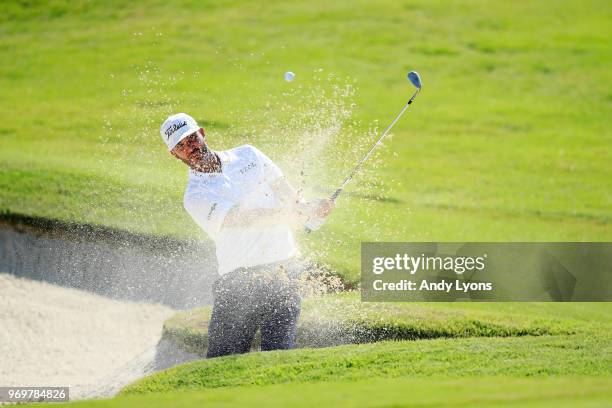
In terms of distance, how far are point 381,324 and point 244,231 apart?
194cm

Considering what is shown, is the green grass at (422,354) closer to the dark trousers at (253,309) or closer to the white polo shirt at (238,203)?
the dark trousers at (253,309)

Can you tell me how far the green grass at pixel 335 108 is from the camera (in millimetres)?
12766

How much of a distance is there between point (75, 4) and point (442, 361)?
20.6m

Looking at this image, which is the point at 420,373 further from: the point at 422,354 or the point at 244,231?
the point at 244,231

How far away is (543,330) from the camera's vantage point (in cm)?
855

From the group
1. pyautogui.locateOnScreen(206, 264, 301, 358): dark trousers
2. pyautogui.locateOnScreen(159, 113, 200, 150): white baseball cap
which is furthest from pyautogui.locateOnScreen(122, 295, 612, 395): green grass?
pyautogui.locateOnScreen(159, 113, 200, 150): white baseball cap

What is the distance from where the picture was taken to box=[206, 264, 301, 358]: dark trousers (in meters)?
7.34

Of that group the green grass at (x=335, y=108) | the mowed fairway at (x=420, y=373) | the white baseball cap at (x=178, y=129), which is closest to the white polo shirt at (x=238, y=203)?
the white baseball cap at (x=178, y=129)

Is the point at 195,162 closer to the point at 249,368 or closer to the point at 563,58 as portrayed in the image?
the point at 249,368

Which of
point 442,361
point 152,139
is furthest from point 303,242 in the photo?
point 152,139

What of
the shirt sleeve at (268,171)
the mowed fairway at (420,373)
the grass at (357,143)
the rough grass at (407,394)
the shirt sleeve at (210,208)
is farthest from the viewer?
the shirt sleeve at (268,171)

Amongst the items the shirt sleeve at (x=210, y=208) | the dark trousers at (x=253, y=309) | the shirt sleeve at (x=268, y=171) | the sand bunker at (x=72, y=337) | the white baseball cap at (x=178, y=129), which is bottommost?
the sand bunker at (x=72, y=337)

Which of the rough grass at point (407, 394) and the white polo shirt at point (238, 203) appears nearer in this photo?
the rough grass at point (407, 394)

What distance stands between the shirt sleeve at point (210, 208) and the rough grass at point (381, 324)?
173 cm
